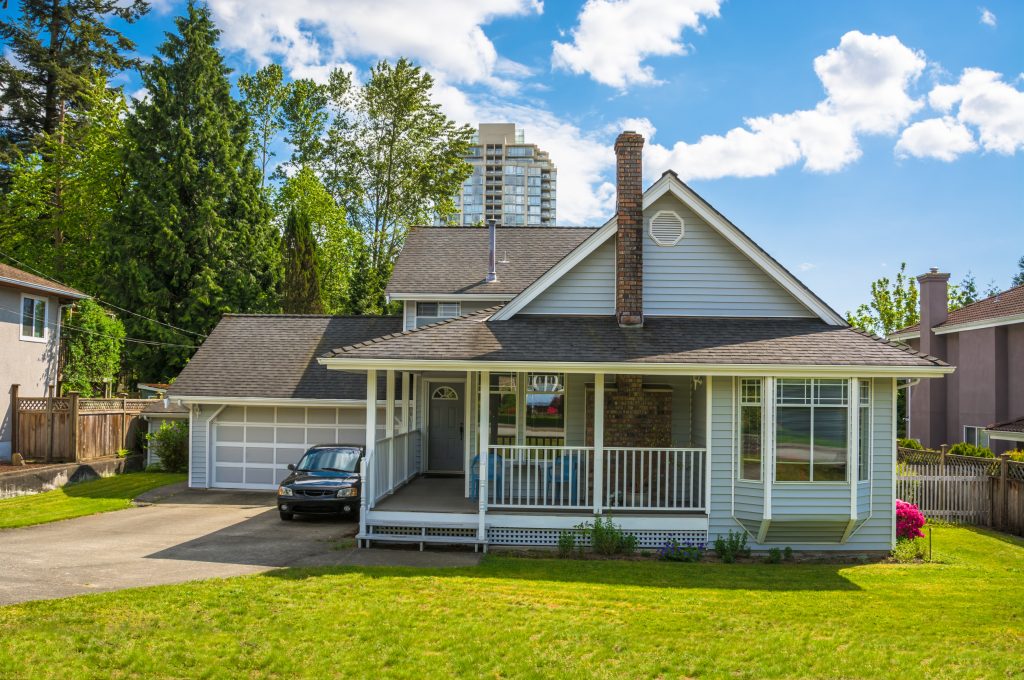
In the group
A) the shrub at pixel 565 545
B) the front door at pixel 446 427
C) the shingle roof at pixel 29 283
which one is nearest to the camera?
the shrub at pixel 565 545

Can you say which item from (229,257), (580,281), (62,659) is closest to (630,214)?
(580,281)

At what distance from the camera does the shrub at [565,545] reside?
13.3m

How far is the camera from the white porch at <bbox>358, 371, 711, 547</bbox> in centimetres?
1352

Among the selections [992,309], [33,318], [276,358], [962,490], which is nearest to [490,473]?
[276,358]

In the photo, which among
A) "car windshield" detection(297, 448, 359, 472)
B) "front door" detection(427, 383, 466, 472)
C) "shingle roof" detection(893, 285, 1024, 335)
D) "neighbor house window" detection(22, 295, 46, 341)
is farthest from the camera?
"shingle roof" detection(893, 285, 1024, 335)

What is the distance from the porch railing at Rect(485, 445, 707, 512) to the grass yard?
187cm

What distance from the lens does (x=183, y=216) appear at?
35.1 meters

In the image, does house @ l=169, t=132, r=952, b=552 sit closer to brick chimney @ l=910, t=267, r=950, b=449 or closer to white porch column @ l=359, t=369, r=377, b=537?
white porch column @ l=359, t=369, r=377, b=537

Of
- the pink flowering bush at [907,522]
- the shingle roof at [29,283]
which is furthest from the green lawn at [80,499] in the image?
the pink flowering bush at [907,522]

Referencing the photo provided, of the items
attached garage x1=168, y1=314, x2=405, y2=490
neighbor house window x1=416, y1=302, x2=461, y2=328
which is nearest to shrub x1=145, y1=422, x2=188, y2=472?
attached garage x1=168, y1=314, x2=405, y2=490

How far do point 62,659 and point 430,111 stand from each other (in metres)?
38.6

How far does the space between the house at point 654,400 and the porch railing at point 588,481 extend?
56 millimetres

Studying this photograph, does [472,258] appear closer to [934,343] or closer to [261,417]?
[261,417]

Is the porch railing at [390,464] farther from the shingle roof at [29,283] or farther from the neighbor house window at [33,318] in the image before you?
the neighbor house window at [33,318]
